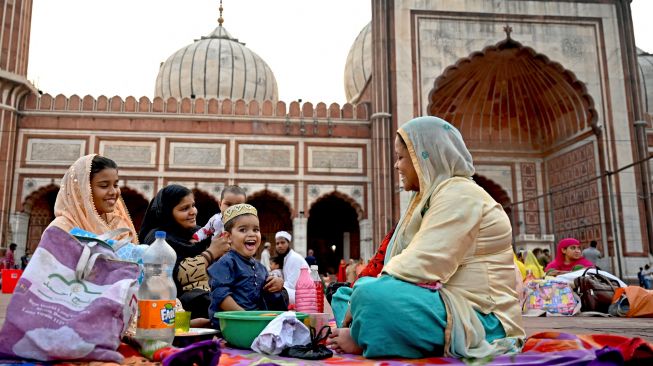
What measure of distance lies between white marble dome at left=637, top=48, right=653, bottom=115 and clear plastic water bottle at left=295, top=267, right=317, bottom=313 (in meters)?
16.0

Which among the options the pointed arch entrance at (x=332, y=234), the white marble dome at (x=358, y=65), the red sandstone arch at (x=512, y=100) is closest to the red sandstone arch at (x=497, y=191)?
the red sandstone arch at (x=512, y=100)

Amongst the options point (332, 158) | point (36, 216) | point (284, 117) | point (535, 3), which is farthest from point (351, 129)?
point (36, 216)

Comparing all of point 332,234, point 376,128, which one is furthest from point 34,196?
point 376,128

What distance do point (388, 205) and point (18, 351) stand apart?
9096 mm

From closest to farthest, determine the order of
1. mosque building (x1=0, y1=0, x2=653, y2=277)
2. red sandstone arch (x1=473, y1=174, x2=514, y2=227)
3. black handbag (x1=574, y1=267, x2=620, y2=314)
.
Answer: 1. black handbag (x1=574, y1=267, x2=620, y2=314)
2. mosque building (x1=0, y1=0, x2=653, y2=277)
3. red sandstone arch (x1=473, y1=174, x2=514, y2=227)

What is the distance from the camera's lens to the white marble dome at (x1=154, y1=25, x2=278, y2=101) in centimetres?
1452

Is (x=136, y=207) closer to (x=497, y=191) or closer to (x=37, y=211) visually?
(x=37, y=211)

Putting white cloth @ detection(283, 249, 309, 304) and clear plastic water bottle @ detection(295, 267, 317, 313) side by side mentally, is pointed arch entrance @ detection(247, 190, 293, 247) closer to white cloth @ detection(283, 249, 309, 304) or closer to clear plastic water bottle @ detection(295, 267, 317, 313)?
white cloth @ detection(283, 249, 309, 304)

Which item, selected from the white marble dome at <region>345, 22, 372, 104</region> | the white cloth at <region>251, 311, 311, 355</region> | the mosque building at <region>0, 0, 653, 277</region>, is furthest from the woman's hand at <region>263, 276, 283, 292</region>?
the white marble dome at <region>345, 22, 372, 104</region>

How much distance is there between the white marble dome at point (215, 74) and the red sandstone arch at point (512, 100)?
17.5ft

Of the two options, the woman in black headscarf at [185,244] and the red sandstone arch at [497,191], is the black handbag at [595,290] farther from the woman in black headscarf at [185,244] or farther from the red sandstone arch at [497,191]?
the red sandstone arch at [497,191]

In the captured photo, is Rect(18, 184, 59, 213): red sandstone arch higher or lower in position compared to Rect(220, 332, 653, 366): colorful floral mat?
higher

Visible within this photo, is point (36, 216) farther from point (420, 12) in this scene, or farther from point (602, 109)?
point (602, 109)

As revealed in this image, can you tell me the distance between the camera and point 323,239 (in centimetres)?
1364
